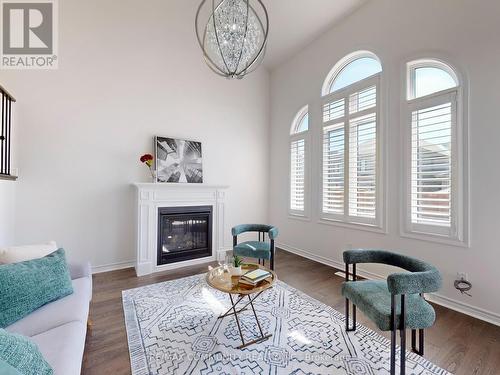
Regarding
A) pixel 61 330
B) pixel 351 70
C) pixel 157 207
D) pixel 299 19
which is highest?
pixel 299 19

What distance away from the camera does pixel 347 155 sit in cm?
377

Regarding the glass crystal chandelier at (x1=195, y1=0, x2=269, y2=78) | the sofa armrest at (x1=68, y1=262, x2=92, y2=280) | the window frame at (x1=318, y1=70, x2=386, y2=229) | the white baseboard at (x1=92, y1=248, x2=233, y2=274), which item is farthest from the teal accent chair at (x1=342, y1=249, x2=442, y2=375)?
the white baseboard at (x1=92, y1=248, x2=233, y2=274)

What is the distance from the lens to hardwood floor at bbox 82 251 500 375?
1.82m

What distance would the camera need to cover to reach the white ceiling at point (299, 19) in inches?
139

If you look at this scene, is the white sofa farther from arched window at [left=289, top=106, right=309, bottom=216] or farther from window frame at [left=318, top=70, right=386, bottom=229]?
arched window at [left=289, top=106, right=309, bottom=216]

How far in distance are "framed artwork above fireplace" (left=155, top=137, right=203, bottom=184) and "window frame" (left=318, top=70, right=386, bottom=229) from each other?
7.41ft

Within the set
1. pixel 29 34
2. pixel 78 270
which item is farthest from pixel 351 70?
pixel 29 34

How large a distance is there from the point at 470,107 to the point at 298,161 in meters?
2.67

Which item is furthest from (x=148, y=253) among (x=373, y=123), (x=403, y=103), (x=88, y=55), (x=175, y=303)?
(x=403, y=103)

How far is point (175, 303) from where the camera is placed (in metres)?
2.72

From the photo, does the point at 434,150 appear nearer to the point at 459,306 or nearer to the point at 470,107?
the point at 470,107

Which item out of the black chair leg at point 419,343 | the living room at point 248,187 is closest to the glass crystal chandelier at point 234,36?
the living room at point 248,187

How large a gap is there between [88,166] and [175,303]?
247cm

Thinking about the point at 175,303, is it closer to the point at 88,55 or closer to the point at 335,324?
the point at 335,324
